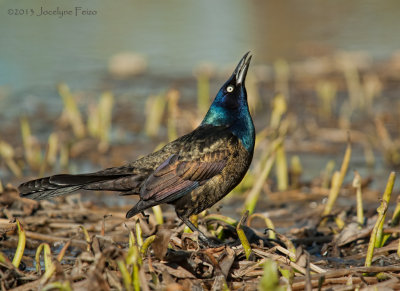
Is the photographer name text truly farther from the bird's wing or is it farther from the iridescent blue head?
the bird's wing

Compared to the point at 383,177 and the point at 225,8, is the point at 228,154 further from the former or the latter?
the point at 225,8

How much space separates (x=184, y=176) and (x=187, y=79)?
7515 millimetres

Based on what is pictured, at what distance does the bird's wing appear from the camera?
14.5 ft

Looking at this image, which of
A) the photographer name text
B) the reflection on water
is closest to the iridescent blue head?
the reflection on water

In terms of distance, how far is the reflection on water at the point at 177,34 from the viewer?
42.3ft

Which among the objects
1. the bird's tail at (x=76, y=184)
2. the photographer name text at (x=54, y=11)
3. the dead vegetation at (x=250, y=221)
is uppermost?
the photographer name text at (x=54, y=11)

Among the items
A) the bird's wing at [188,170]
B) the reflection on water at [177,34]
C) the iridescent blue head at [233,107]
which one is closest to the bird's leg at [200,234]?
the bird's wing at [188,170]

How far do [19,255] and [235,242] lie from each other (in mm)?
1239

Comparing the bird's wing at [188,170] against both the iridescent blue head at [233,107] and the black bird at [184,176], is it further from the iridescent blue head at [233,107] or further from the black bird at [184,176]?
the iridescent blue head at [233,107]

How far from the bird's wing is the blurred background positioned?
1117mm

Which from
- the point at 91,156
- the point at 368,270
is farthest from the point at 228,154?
the point at 91,156

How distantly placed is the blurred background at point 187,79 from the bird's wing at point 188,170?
3.67 ft

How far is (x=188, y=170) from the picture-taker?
448 cm

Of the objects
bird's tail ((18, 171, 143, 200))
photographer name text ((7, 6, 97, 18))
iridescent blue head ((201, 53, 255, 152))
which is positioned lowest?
bird's tail ((18, 171, 143, 200))
